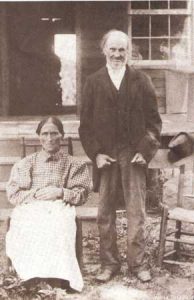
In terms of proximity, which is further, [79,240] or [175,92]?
[175,92]

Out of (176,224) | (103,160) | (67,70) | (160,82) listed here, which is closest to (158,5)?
(160,82)

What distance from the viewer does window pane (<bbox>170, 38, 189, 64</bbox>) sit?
5.30 meters

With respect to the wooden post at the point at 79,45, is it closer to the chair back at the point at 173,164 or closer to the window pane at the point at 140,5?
the window pane at the point at 140,5

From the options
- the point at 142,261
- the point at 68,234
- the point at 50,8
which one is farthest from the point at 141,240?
the point at 50,8

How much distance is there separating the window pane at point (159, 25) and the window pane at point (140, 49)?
4.6 inches

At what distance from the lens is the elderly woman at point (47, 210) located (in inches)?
103

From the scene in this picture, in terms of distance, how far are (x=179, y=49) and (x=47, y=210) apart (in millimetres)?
3059

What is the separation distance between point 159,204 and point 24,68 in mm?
2573

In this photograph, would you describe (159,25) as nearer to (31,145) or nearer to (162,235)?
(31,145)

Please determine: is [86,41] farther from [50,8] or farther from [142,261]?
[142,261]

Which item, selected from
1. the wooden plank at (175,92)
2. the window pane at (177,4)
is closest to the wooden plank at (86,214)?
the wooden plank at (175,92)

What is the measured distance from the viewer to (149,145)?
2.75m

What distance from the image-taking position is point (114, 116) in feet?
8.96

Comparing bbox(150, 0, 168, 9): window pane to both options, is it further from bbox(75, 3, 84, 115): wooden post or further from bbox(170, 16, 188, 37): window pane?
bbox(75, 3, 84, 115): wooden post
